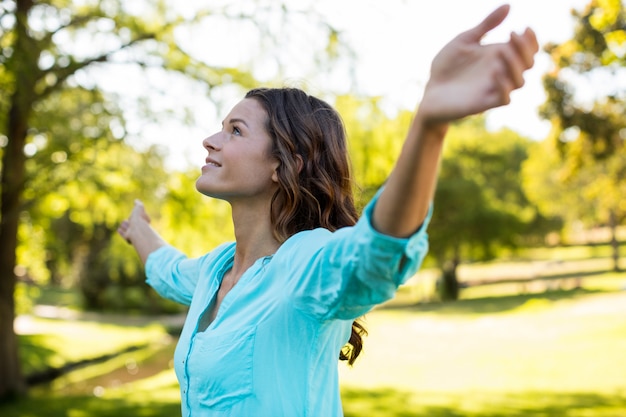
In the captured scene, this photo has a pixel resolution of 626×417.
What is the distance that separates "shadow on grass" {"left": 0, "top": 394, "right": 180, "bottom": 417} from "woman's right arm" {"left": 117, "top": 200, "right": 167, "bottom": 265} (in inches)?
244

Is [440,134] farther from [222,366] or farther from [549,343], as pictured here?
[549,343]

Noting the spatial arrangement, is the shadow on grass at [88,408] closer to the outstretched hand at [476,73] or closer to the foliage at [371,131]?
the foliage at [371,131]

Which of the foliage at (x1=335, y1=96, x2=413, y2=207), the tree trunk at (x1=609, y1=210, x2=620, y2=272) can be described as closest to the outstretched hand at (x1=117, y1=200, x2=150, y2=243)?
the foliage at (x1=335, y1=96, x2=413, y2=207)

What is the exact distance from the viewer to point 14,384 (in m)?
11.1

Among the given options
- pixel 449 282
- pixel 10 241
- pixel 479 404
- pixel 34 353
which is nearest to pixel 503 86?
pixel 479 404

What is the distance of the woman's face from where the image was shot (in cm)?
177

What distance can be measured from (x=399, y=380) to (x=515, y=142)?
38.2 meters

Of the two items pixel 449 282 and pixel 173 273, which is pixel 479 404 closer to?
pixel 173 273

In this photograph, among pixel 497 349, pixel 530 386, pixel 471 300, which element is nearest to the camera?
pixel 530 386

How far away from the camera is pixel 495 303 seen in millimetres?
31766

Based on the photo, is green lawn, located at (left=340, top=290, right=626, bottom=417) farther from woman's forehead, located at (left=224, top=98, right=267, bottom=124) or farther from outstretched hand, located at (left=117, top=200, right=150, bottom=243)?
woman's forehead, located at (left=224, top=98, right=267, bottom=124)

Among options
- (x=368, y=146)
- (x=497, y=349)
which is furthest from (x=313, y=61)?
(x=497, y=349)

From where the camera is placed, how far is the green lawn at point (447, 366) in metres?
9.42

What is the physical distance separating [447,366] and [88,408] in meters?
8.10
